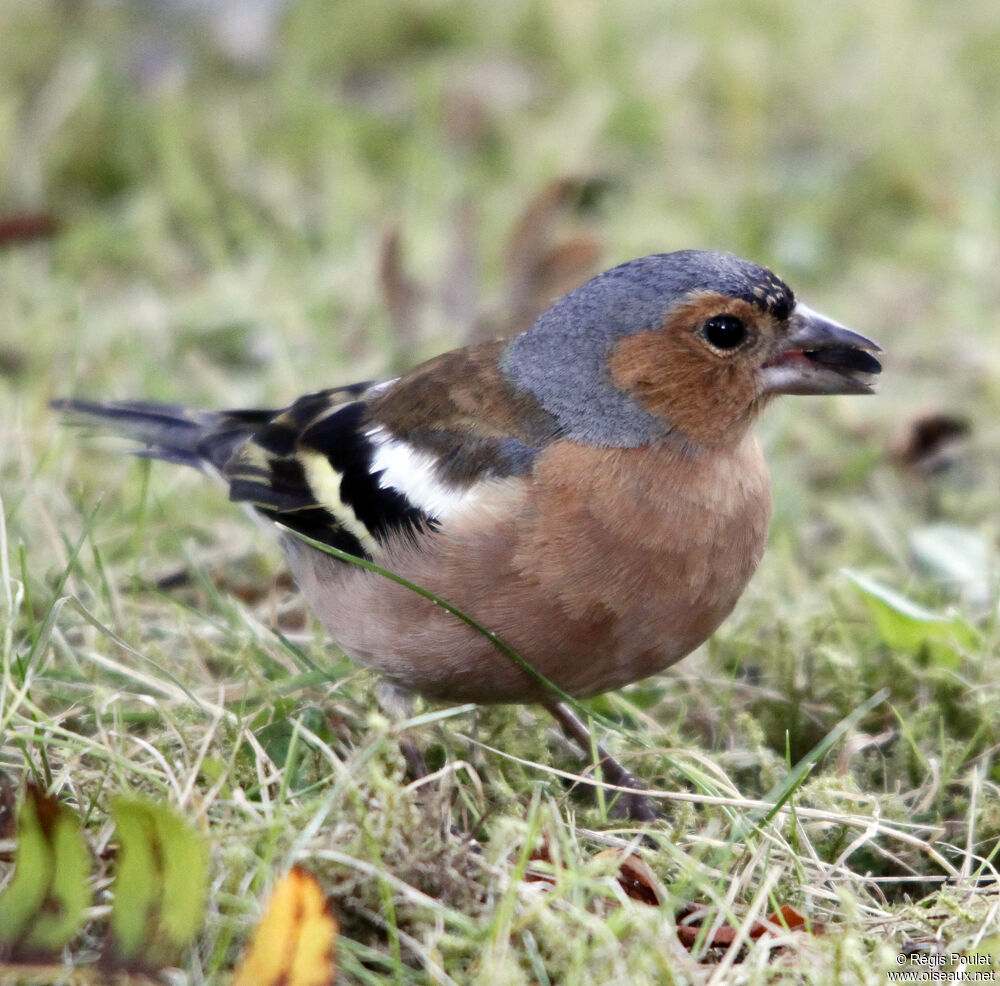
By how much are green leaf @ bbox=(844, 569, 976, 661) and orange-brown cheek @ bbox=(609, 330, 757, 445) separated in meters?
0.63

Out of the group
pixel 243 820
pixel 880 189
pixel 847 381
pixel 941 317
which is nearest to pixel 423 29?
pixel 880 189

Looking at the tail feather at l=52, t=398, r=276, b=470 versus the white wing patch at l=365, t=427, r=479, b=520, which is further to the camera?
the tail feather at l=52, t=398, r=276, b=470

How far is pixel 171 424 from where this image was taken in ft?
13.1

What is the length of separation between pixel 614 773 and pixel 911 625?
0.93 meters

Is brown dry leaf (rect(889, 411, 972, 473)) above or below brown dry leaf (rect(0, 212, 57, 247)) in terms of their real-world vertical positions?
below

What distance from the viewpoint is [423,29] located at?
765 centimetres

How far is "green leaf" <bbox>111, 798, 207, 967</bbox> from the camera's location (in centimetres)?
213

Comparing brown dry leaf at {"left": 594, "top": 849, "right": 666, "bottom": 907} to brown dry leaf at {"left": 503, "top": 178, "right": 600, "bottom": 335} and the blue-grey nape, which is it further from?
brown dry leaf at {"left": 503, "top": 178, "right": 600, "bottom": 335}

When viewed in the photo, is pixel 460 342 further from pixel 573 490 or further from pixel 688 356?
pixel 573 490

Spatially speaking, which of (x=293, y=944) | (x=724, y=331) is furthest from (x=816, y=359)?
(x=293, y=944)

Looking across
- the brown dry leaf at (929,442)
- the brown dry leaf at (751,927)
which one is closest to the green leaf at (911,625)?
the brown dry leaf at (751,927)

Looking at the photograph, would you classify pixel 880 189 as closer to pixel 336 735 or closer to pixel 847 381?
pixel 847 381

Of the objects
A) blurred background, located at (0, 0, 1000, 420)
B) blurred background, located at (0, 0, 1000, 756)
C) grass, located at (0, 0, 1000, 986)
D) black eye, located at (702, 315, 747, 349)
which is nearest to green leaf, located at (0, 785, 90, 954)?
grass, located at (0, 0, 1000, 986)

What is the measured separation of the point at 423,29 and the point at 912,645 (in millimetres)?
5427
